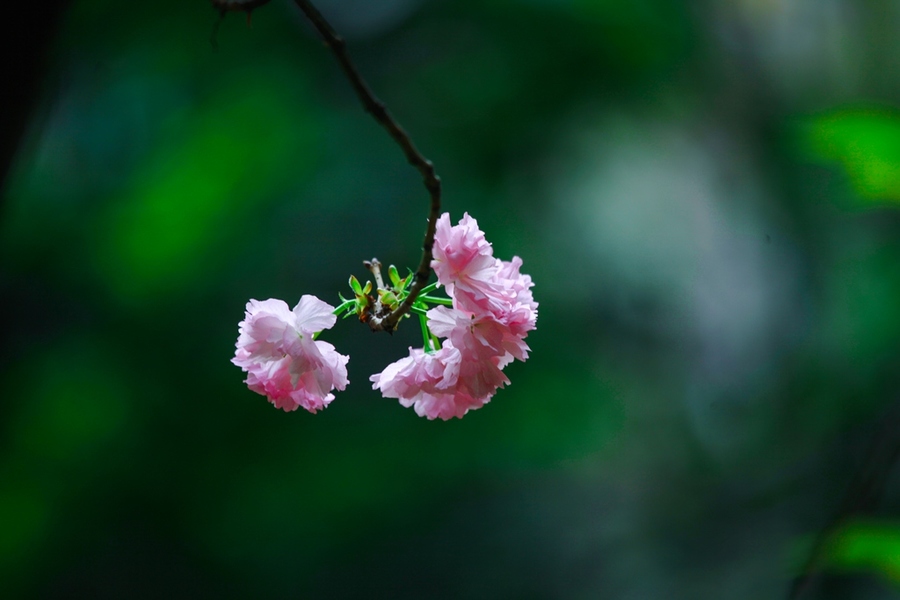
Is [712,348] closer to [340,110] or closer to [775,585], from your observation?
[775,585]

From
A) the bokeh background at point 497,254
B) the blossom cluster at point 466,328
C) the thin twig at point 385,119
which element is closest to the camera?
the thin twig at point 385,119

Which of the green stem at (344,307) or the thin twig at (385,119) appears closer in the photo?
the thin twig at (385,119)

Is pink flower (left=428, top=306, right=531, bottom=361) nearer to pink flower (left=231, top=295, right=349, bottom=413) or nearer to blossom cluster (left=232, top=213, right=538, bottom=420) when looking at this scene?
blossom cluster (left=232, top=213, right=538, bottom=420)

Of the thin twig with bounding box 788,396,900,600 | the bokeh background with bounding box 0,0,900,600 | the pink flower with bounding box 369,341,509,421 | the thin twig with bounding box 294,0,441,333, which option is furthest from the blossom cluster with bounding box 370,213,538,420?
the bokeh background with bounding box 0,0,900,600

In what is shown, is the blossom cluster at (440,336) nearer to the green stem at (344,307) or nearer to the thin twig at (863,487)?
the green stem at (344,307)

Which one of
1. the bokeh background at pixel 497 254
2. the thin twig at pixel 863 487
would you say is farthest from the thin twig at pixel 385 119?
the bokeh background at pixel 497 254

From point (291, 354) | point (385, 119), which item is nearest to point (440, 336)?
point (291, 354)
